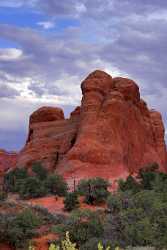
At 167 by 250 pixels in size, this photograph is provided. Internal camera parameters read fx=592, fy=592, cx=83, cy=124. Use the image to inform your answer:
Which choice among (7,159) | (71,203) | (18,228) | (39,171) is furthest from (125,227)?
(7,159)

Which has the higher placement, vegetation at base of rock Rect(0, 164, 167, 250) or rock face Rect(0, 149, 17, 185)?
rock face Rect(0, 149, 17, 185)

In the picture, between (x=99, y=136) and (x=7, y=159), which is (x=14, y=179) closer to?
(x=99, y=136)

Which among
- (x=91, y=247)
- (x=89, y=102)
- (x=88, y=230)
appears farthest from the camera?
(x=89, y=102)

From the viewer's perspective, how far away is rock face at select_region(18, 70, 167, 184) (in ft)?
151

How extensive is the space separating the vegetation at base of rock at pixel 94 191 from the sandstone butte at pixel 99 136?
758 cm

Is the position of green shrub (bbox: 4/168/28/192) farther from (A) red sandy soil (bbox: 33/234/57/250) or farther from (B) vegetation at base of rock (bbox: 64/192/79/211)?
(A) red sandy soil (bbox: 33/234/57/250)

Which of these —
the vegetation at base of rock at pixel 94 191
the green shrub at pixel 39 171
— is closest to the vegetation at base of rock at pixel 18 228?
the vegetation at base of rock at pixel 94 191

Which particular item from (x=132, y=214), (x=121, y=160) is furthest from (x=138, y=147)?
(x=132, y=214)

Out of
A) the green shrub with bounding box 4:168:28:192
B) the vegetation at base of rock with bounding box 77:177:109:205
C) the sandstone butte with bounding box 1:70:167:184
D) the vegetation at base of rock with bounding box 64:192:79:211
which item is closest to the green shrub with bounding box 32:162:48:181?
the green shrub with bounding box 4:168:28:192

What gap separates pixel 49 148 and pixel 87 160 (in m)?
5.40

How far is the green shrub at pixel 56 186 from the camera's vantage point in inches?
1465

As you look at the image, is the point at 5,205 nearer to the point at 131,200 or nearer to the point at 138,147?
the point at 131,200

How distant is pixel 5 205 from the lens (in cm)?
2839

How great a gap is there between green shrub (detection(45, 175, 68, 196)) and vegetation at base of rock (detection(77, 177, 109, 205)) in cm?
164
